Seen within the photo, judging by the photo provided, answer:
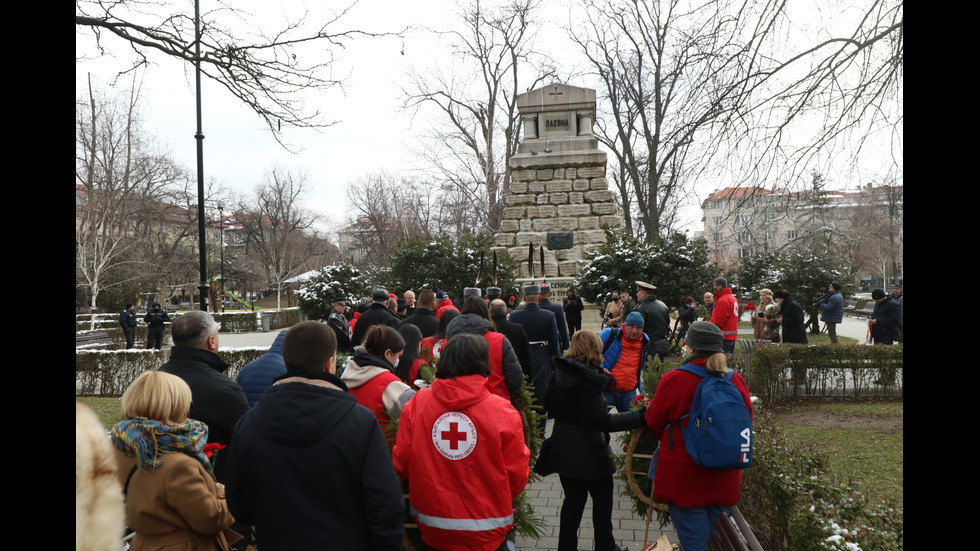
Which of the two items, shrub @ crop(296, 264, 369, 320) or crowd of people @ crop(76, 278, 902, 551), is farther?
shrub @ crop(296, 264, 369, 320)

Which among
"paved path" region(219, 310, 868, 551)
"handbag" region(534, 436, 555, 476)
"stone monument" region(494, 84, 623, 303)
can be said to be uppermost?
"stone monument" region(494, 84, 623, 303)

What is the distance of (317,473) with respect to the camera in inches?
93.8

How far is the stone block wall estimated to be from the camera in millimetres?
21453

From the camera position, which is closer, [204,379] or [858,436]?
[204,379]

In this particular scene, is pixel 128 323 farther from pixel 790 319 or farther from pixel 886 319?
pixel 886 319

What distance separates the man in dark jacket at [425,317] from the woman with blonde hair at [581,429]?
370cm

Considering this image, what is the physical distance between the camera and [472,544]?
3.00 metres

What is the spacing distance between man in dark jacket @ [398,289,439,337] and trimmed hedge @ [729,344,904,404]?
16.0 ft

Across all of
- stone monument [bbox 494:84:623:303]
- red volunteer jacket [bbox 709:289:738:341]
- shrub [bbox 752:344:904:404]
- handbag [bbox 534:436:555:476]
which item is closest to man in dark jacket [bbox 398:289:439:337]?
handbag [bbox 534:436:555:476]

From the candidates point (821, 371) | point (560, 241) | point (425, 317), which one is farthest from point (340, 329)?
point (560, 241)

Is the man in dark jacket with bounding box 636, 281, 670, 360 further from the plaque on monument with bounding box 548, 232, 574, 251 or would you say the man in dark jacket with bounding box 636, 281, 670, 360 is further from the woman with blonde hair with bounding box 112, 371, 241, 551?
the plaque on monument with bounding box 548, 232, 574, 251

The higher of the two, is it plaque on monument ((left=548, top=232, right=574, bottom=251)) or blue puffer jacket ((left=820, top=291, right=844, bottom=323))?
plaque on monument ((left=548, top=232, right=574, bottom=251))

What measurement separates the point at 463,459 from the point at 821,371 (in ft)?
28.6
